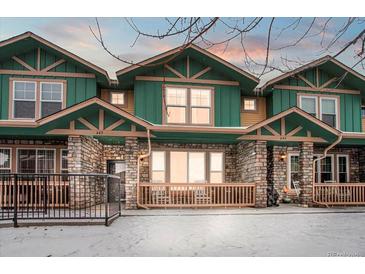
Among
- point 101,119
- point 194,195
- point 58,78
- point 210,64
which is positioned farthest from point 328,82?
point 58,78

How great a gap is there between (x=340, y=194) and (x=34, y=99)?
376 inches

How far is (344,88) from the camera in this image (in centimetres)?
1181

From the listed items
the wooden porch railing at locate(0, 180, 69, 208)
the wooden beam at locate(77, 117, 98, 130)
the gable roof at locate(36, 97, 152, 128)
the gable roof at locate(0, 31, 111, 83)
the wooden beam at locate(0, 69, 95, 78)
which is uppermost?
the gable roof at locate(0, 31, 111, 83)

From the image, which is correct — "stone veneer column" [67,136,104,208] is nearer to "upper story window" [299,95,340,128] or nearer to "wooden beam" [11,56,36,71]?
"wooden beam" [11,56,36,71]

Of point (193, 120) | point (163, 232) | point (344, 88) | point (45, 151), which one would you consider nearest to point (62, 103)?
point (45, 151)

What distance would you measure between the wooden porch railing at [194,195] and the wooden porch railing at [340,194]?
217 centimetres

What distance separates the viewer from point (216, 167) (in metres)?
11.3

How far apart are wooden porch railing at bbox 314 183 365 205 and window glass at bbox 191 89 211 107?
163 inches

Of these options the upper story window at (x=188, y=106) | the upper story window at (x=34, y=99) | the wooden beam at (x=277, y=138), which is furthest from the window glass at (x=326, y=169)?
the upper story window at (x=34, y=99)

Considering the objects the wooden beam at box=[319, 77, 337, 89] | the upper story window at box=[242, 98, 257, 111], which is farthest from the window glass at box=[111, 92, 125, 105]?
the wooden beam at box=[319, 77, 337, 89]

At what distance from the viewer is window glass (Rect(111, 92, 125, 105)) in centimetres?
1098

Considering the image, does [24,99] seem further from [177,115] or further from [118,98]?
[177,115]
